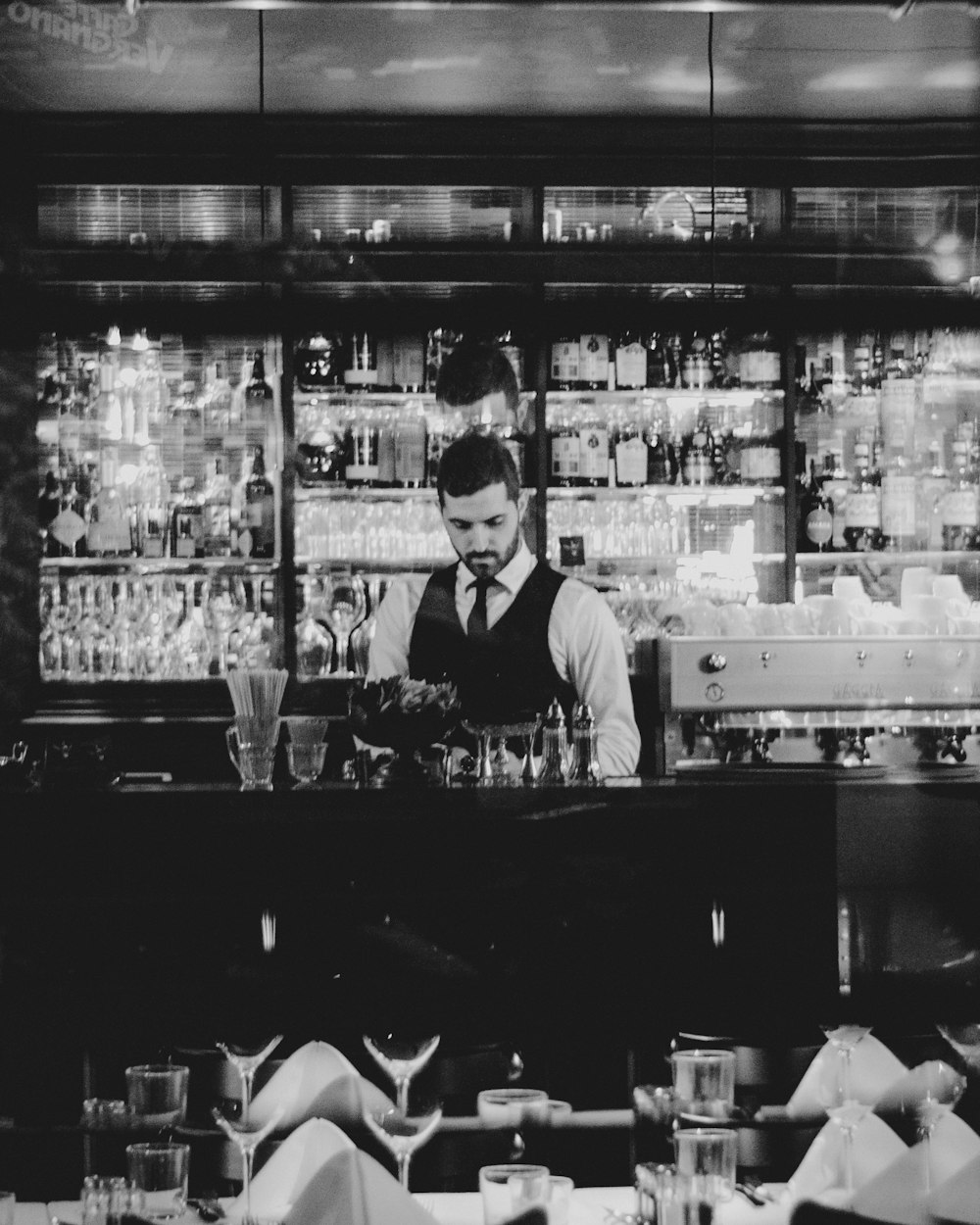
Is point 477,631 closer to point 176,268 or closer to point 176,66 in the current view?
point 176,268

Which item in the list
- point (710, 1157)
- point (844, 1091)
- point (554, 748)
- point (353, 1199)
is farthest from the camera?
point (554, 748)

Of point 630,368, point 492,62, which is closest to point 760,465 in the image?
point 630,368

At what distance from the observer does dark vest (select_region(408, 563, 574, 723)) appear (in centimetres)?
420

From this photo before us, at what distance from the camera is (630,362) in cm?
532

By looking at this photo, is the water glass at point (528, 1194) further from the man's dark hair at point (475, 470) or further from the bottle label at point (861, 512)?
the bottle label at point (861, 512)

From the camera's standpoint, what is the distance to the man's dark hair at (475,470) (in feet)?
14.7

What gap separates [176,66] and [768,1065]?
3760mm

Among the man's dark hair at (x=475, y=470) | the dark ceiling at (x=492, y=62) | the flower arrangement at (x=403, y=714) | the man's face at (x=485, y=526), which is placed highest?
the dark ceiling at (x=492, y=62)

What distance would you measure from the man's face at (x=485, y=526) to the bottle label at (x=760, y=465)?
116 centimetres

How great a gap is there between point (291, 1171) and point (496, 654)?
2660 mm

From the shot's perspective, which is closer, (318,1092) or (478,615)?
(318,1092)

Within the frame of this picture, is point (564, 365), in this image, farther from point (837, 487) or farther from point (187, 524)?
point (187, 524)

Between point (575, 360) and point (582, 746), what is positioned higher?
point (575, 360)

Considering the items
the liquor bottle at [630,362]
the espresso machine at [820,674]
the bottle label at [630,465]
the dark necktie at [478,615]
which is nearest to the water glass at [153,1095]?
the dark necktie at [478,615]
